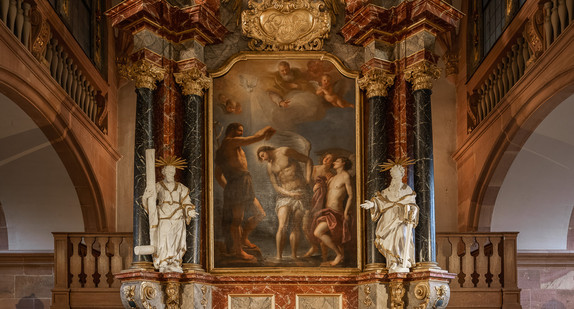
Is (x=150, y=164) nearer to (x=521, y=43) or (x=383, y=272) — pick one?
(x=383, y=272)

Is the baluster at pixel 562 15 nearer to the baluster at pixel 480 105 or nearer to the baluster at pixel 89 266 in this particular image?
the baluster at pixel 480 105

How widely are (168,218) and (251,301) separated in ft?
5.75

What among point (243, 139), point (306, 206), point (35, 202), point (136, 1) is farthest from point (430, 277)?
point (35, 202)

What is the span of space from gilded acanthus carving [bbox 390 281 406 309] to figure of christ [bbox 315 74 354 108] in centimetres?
286

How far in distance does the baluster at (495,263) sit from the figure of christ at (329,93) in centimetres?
304

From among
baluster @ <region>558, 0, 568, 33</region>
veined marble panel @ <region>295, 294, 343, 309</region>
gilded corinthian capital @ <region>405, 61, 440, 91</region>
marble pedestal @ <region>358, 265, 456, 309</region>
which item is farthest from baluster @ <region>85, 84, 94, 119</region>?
baluster @ <region>558, 0, 568, 33</region>

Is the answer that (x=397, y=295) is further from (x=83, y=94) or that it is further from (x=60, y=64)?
(x=83, y=94)

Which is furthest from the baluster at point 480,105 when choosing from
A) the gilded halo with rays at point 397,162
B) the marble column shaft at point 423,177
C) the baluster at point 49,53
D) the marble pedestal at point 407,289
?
the baluster at point 49,53

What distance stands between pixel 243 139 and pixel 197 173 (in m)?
0.94

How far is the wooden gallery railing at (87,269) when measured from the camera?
12805mm

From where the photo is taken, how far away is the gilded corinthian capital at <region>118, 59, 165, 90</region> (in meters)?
12.1

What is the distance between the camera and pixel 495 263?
13.0 meters

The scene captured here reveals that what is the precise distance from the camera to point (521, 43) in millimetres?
12977

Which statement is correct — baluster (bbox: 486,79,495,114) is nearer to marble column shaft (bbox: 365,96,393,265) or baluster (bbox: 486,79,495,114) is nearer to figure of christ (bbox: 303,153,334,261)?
marble column shaft (bbox: 365,96,393,265)
